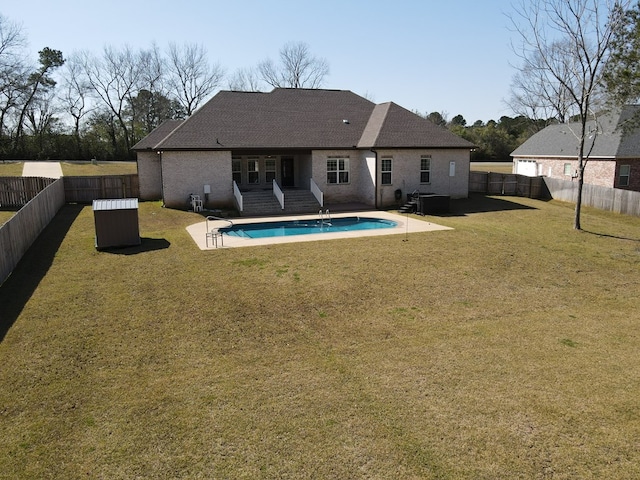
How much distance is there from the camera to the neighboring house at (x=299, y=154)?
25.7 metres

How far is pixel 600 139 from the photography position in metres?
→ 32.4

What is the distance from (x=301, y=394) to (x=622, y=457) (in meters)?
4.72

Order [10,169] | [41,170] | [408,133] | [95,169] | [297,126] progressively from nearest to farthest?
[408,133] → [297,126] → [41,170] → [10,169] → [95,169]

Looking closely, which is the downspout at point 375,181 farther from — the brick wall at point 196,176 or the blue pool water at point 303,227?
the brick wall at point 196,176

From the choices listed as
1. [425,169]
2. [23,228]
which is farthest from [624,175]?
[23,228]

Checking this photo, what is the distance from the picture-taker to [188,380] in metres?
8.44

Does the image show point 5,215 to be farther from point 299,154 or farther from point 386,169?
point 386,169

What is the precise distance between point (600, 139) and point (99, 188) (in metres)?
33.7

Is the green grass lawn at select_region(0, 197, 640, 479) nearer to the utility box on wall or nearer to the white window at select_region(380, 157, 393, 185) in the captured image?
the utility box on wall

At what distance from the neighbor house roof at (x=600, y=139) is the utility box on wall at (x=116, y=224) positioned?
21329 millimetres

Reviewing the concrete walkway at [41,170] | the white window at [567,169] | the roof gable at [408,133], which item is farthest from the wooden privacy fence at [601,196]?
the concrete walkway at [41,170]

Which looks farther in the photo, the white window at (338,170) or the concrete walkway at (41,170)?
the concrete walkway at (41,170)

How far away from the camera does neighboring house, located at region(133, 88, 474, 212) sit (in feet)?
84.3

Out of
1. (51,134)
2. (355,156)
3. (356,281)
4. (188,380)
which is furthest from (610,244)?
(51,134)
